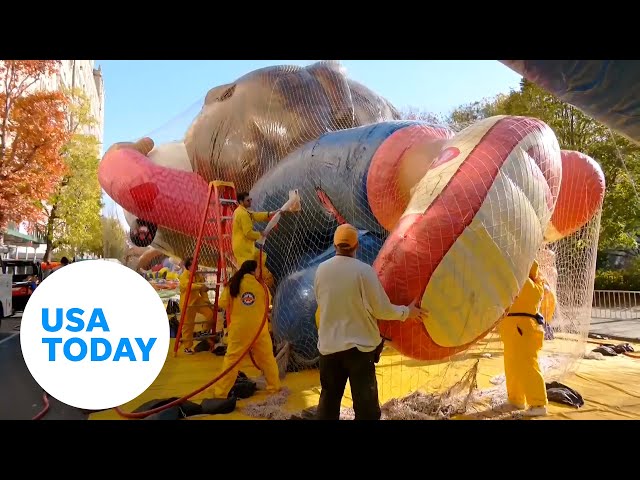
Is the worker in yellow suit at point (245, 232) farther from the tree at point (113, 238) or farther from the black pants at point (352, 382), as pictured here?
the tree at point (113, 238)

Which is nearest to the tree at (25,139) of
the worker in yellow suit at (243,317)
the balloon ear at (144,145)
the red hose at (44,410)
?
the balloon ear at (144,145)

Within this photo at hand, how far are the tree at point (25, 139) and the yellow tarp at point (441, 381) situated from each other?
10.2 metres

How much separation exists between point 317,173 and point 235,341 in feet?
7.02

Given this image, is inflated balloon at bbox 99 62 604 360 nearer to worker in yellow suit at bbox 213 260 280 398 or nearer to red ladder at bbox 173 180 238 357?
red ladder at bbox 173 180 238 357

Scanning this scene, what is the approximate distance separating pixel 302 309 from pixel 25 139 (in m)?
12.8

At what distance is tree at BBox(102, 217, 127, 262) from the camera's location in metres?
13.2

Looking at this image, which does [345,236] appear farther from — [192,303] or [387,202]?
[192,303]

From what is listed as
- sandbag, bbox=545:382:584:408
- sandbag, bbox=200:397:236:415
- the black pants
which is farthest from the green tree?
the black pants

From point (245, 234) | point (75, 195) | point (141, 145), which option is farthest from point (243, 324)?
point (75, 195)

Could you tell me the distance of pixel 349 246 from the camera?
2.78 metres

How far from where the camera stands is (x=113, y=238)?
15461mm

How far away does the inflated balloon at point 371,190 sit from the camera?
9.71 feet

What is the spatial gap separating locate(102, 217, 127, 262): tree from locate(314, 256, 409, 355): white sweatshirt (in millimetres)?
10530
